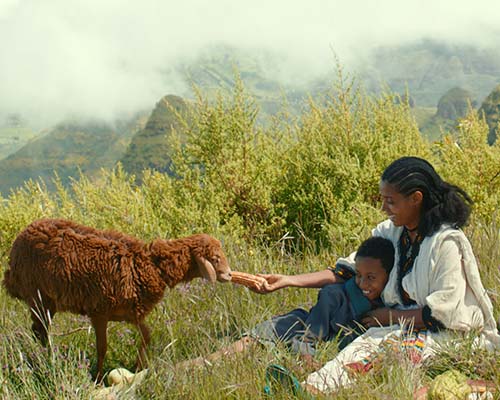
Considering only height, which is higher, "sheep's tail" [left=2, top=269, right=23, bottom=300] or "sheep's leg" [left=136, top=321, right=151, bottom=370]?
"sheep's tail" [left=2, top=269, right=23, bottom=300]

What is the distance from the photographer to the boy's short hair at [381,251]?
13.5 feet

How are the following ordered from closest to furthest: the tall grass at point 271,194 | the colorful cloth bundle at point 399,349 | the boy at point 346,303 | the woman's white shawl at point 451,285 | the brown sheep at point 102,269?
the colorful cloth bundle at point 399,349, the woman's white shawl at point 451,285, the brown sheep at point 102,269, the boy at point 346,303, the tall grass at point 271,194

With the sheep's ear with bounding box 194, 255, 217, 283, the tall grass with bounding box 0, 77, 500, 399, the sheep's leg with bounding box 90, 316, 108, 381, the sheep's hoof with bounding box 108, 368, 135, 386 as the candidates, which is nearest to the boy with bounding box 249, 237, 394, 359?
the tall grass with bounding box 0, 77, 500, 399

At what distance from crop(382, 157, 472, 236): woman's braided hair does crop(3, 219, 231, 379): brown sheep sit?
4.00 ft

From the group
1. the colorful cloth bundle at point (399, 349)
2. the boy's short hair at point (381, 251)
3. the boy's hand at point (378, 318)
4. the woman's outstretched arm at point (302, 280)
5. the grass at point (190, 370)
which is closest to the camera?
the grass at point (190, 370)

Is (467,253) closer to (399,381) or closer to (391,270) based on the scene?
(391,270)

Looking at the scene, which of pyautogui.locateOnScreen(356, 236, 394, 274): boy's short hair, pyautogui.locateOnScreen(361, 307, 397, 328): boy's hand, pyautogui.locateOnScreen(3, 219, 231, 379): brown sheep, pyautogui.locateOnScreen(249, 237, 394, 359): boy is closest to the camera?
pyautogui.locateOnScreen(3, 219, 231, 379): brown sheep

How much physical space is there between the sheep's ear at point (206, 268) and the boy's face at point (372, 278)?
104 centimetres

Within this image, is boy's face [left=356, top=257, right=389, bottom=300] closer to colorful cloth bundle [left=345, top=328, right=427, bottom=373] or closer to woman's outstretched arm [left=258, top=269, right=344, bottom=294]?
woman's outstretched arm [left=258, top=269, right=344, bottom=294]

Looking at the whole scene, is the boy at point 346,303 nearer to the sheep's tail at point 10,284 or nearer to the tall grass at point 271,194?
the tall grass at point 271,194

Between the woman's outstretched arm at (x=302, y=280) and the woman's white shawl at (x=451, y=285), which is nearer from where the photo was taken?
the woman's white shawl at (x=451, y=285)

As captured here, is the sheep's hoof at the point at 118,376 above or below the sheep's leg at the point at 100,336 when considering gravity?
below

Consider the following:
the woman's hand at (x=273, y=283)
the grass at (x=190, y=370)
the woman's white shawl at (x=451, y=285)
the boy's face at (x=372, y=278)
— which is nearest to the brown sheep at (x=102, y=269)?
the grass at (x=190, y=370)

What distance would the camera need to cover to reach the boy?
13.1 feet
